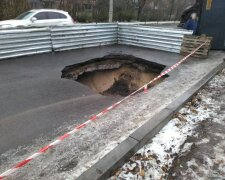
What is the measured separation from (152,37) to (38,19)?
634 centimetres

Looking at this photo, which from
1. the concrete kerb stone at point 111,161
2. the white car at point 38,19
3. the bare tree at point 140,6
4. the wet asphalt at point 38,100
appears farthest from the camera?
the bare tree at point 140,6

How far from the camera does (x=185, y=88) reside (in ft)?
18.5

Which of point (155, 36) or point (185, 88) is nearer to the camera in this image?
point (185, 88)

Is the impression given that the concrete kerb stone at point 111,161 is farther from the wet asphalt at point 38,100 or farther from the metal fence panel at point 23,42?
the metal fence panel at point 23,42

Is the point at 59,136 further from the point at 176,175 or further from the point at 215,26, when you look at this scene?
the point at 215,26

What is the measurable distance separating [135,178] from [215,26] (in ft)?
27.7

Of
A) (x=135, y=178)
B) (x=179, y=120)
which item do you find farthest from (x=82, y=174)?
(x=179, y=120)

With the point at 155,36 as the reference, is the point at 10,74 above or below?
below

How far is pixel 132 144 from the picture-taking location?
3275mm

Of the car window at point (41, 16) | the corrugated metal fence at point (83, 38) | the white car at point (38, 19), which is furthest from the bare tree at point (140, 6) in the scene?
the corrugated metal fence at point (83, 38)

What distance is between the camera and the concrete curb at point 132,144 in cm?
274

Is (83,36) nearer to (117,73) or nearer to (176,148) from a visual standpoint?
(117,73)

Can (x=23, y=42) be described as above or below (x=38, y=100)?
above

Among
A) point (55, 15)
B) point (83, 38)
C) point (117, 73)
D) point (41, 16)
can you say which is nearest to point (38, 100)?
point (117, 73)
